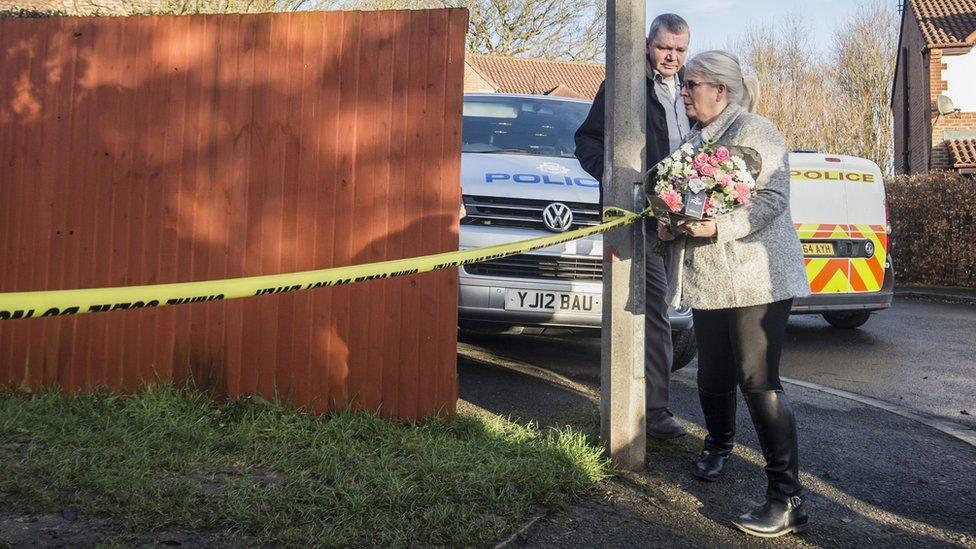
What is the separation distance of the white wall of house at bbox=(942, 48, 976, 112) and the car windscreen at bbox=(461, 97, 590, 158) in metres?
23.4

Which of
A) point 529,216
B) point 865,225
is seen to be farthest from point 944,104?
point 529,216

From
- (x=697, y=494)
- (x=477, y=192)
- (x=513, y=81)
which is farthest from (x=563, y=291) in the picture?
(x=513, y=81)

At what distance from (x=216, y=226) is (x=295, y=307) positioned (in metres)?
0.60

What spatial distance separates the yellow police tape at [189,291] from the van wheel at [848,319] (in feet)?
25.6

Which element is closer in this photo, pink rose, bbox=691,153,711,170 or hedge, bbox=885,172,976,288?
pink rose, bbox=691,153,711,170

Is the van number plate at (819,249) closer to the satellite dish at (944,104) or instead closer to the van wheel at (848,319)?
the van wheel at (848,319)

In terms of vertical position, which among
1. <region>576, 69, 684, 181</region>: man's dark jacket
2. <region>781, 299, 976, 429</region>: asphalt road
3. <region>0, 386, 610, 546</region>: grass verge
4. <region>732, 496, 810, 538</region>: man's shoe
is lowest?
<region>732, 496, 810, 538</region>: man's shoe

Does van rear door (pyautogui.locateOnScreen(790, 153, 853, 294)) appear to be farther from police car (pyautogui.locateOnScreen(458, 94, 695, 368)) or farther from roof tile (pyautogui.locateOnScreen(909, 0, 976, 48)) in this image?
roof tile (pyautogui.locateOnScreen(909, 0, 976, 48))

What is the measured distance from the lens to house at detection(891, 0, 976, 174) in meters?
26.9

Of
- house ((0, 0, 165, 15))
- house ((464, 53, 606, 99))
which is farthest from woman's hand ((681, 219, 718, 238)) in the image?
house ((464, 53, 606, 99))

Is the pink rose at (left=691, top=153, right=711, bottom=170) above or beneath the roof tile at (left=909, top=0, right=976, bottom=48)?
beneath

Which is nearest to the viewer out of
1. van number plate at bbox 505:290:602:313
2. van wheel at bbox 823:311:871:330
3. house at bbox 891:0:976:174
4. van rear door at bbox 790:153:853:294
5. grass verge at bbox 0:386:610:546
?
grass verge at bbox 0:386:610:546

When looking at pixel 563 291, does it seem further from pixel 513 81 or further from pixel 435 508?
pixel 513 81

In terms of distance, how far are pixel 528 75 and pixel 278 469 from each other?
3771cm
